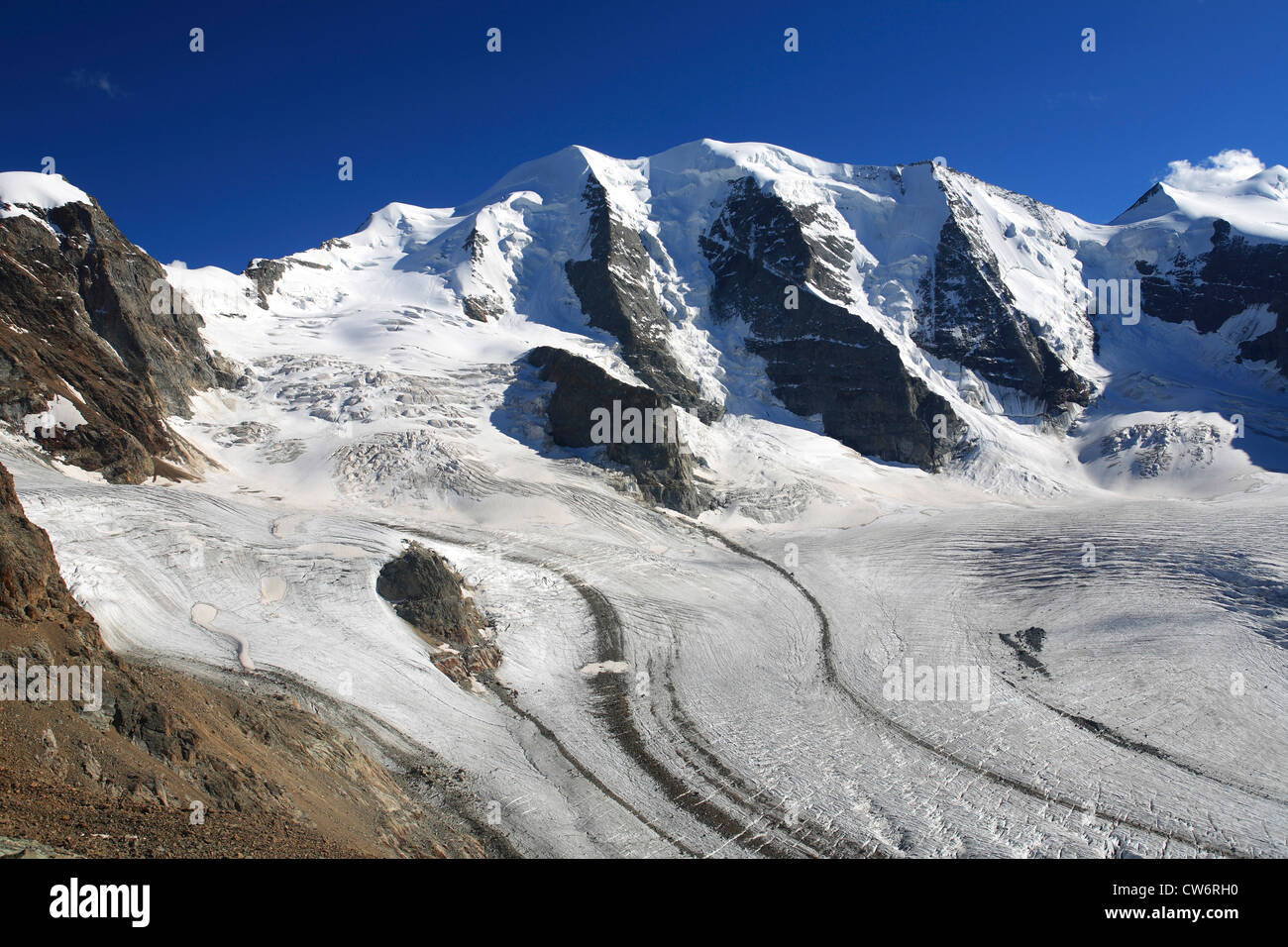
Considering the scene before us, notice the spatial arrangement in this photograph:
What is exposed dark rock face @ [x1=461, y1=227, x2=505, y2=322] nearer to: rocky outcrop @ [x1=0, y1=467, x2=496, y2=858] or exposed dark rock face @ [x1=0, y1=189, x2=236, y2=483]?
exposed dark rock face @ [x1=0, y1=189, x2=236, y2=483]

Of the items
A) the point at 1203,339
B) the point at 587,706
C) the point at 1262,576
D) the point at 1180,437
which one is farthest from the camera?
the point at 1203,339

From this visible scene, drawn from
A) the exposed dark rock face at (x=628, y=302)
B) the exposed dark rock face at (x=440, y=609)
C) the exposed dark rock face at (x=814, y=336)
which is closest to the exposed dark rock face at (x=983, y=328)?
the exposed dark rock face at (x=814, y=336)

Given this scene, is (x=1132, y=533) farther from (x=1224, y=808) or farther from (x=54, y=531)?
(x=54, y=531)

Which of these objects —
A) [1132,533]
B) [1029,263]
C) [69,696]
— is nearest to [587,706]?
[69,696]

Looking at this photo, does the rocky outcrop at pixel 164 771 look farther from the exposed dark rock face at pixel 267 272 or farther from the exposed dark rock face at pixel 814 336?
the exposed dark rock face at pixel 267 272

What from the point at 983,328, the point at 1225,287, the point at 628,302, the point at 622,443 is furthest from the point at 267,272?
the point at 1225,287
